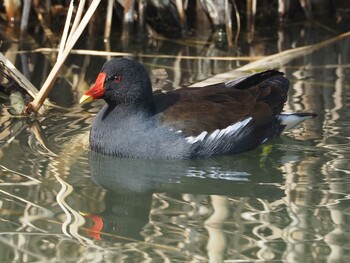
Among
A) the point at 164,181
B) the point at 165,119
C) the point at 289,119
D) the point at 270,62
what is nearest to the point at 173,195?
the point at 164,181

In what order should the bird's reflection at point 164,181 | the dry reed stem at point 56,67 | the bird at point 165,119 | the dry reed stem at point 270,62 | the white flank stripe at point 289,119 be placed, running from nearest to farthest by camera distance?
1. the bird's reflection at point 164,181
2. the bird at point 165,119
3. the dry reed stem at point 56,67
4. the white flank stripe at point 289,119
5. the dry reed stem at point 270,62

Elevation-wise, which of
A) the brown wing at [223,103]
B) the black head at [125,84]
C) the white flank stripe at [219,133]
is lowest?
the white flank stripe at [219,133]

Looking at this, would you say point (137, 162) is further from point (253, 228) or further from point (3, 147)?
point (253, 228)

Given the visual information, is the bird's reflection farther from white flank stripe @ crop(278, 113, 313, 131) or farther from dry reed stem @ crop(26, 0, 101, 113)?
dry reed stem @ crop(26, 0, 101, 113)

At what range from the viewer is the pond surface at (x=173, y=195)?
408 centimetres

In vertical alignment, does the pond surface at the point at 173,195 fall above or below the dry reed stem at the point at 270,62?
below

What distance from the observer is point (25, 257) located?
397 cm

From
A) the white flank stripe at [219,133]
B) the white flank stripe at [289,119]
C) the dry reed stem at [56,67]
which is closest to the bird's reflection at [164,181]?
the white flank stripe at [219,133]

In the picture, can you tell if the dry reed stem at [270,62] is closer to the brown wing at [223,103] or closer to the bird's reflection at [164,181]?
the brown wing at [223,103]

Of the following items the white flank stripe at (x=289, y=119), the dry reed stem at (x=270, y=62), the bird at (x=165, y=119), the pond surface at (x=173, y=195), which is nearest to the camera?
the pond surface at (x=173, y=195)

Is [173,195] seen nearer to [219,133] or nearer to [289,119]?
[219,133]

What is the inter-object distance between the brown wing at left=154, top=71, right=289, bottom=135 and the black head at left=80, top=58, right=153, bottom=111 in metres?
0.13

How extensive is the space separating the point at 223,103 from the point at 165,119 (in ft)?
1.34

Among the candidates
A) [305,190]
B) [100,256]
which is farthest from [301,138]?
[100,256]
